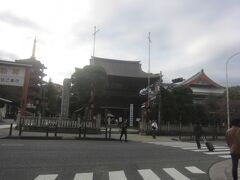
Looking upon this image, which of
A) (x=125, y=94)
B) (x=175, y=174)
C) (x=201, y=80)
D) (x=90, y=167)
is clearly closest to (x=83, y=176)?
(x=90, y=167)

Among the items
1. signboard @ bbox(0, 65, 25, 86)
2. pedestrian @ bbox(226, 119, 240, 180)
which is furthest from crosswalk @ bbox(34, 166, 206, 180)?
signboard @ bbox(0, 65, 25, 86)

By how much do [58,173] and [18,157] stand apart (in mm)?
3177

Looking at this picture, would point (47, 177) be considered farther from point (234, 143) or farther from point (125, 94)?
point (125, 94)

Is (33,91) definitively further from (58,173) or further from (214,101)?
(58,173)

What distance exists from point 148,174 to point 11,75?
25062mm

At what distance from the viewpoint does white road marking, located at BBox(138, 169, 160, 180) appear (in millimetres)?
9134

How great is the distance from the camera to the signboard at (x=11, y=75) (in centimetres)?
3148

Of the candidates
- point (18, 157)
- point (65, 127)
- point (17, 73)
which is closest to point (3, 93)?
point (17, 73)

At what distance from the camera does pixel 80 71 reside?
32.6 meters

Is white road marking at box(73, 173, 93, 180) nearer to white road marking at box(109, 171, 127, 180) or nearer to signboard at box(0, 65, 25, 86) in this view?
white road marking at box(109, 171, 127, 180)

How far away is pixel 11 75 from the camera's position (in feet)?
104

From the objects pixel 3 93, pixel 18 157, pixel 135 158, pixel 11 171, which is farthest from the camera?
pixel 3 93

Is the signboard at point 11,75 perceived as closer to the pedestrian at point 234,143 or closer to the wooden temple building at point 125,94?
the wooden temple building at point 125,94

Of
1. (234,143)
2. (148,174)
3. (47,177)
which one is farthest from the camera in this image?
(148,174)
